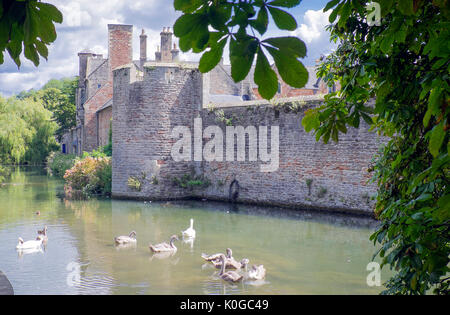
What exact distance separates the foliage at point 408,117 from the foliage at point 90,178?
47.0ft

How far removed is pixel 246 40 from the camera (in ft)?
4.70

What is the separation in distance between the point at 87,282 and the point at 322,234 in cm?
538

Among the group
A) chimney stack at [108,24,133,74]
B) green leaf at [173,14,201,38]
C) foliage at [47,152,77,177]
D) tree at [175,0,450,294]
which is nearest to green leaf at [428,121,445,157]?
tree at [175,0,450,294]

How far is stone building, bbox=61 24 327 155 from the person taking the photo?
27.4m

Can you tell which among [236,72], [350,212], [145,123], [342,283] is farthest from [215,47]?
[145,123]

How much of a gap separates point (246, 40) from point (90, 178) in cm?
1678

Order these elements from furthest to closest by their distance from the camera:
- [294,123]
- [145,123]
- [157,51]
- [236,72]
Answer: [157,51], [145,123], [294,123], [236,72]

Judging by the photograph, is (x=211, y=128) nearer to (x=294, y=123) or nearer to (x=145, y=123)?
(x=145, y=123)

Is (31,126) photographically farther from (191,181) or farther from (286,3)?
(286,3)

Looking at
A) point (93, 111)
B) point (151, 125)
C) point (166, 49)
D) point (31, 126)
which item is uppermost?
point (166, 49)

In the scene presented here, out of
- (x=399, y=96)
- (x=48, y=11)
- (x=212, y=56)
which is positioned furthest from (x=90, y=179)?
(x=212, y=56)

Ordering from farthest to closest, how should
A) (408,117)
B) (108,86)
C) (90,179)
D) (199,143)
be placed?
(108,86), (90,179), (199,143), (408,117)

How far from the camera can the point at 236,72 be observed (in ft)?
4.77

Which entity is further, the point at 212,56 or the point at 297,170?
the point at 297,170
